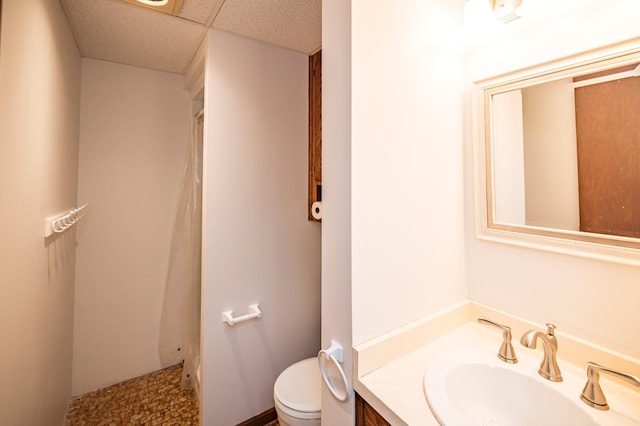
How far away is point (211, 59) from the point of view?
58.8 inches

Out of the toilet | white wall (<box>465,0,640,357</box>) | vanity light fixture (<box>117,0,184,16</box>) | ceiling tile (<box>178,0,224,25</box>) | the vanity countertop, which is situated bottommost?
the toilet

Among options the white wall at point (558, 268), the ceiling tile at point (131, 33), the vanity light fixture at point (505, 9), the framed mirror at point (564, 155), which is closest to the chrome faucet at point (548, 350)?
the white wall at point (558, 268)

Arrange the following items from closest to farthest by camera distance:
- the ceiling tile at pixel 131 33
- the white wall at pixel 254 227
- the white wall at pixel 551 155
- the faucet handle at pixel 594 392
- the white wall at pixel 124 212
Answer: the faucet handle at pixel 594 392 → the white wall at pixel 551 155 → the ceiling tile at pixel 131 33 → the white wall at pixel 254 227 → the white wall at pixel 124 212

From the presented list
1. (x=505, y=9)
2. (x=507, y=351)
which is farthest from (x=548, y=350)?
(x=505, y=9)

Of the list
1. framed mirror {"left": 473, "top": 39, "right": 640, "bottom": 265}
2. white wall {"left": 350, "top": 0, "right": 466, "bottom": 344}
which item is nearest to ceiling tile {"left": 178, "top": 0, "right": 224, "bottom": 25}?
white wall {"left": 350, "top": 0, "right": 466, "bottom": 344}

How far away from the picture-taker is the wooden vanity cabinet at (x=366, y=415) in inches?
30.2

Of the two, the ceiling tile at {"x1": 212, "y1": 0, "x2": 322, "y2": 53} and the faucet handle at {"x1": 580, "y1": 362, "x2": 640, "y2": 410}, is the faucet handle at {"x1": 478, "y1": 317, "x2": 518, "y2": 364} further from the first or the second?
the ceiling tile at {"x1": 212, "y1": 0, "x2": 322, "y2": 53}

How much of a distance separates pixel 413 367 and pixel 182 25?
1.92m

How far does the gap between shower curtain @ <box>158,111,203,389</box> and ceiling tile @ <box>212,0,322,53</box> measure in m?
0.72

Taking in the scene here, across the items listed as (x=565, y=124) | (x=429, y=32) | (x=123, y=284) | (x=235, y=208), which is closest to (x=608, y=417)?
(x=565, y=124)

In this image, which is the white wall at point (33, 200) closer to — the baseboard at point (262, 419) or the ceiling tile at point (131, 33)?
the ceiling tile at point (131, 33)

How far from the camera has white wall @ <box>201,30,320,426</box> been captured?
1511mm

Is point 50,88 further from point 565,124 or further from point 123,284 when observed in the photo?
point 565,124

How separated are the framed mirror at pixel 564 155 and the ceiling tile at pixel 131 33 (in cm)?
158
